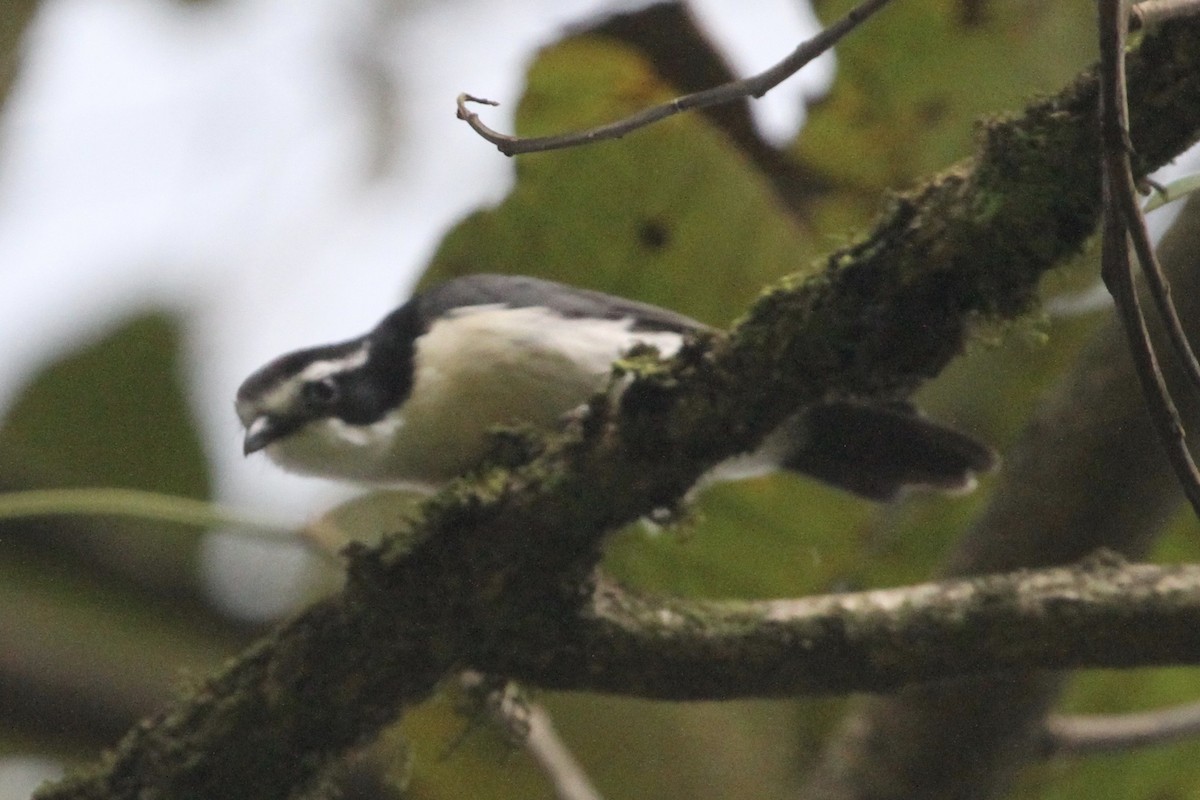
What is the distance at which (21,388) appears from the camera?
412 centimetres

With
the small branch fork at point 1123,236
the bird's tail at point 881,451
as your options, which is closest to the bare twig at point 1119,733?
the bird's tail at point 881,451

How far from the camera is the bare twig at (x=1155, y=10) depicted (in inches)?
54.7

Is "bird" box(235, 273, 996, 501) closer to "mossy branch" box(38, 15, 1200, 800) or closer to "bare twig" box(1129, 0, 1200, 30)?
"mossy branch" box(38, 15, 1200, 800)

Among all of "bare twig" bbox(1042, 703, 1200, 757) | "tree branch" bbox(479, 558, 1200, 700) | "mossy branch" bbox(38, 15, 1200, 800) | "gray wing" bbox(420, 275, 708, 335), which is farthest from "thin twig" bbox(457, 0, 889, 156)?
"bare twig" bbox(1042, 703, 1200, 757)

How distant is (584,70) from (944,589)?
1.39 metres

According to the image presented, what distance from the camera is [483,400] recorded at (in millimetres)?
3217

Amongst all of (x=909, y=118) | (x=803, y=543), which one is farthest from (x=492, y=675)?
(x=909, y=118)

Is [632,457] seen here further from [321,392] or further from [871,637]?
[321,392]

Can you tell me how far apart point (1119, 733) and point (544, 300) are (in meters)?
1.61

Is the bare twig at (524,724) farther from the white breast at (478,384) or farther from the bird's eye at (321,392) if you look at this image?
the bird's eye at (321,392)

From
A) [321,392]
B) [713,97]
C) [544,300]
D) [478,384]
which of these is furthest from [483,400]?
[713,97]

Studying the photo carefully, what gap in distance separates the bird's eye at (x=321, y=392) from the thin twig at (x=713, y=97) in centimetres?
178

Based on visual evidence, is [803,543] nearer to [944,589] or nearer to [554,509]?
[944,589]

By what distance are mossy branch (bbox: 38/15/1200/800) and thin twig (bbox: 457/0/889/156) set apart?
0.41m
